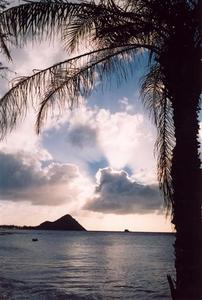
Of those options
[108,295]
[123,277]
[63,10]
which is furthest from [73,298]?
[63,10]

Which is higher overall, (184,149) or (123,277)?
(184,149)

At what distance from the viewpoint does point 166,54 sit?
20.4 ft

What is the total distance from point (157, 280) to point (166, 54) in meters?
24.3

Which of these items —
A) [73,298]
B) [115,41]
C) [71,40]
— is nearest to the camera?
[115,41]

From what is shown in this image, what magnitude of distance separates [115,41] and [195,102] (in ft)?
5.53

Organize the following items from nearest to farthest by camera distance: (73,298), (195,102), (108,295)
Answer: (195,102) < (73,298) < (108,295)

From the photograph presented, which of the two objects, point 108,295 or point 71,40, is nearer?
point 71,40

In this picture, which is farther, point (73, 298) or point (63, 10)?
point (73, 298)

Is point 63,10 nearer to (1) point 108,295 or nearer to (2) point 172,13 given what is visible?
(2) point 172,13

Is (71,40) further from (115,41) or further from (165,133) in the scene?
(165,133)

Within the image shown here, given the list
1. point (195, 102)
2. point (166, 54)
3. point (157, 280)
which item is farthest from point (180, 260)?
point (157, 280)

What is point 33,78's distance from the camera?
685 centimetres

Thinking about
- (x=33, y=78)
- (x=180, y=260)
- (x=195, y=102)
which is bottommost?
(x=180, y=260)

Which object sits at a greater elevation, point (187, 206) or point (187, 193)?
point (187, 193)
